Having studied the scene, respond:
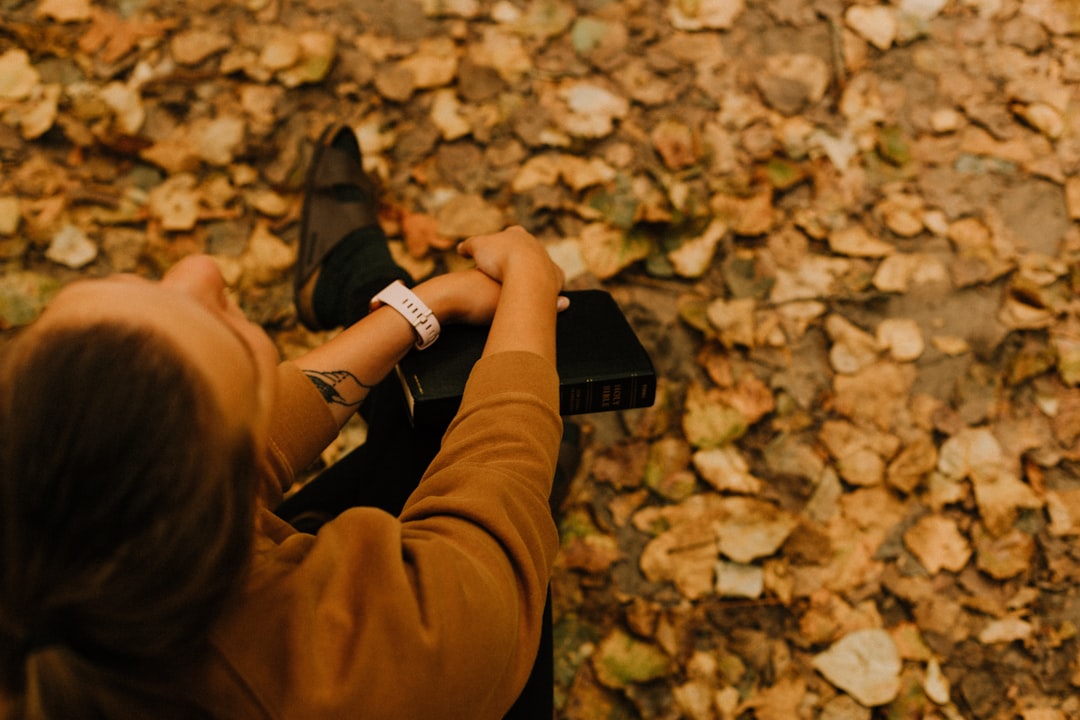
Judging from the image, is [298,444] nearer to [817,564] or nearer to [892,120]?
[817,564]

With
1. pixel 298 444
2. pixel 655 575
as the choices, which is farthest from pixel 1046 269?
pixel 298 444

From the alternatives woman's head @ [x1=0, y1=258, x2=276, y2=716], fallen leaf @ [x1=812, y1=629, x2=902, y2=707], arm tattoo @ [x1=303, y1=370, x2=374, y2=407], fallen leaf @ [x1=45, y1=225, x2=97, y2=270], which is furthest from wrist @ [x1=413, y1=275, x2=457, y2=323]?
fallen leaf @ [x1=45, y1=225, x2=97, y2=270]

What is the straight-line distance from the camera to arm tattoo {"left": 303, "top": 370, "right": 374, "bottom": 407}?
49.2 inches

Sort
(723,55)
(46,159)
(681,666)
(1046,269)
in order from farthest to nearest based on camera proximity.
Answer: (723,55) < (46,159) < (1046,269) < (681,666)

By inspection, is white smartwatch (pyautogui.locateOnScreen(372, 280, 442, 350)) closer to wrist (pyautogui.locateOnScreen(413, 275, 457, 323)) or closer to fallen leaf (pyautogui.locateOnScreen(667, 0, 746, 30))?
wrist (pyautogui.locateOnScreen(413, 275, 457, 323))

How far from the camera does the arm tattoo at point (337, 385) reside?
1249 millimetres

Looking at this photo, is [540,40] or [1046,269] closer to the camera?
[1046,269]

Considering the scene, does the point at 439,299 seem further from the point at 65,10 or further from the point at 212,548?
the point at 65,10

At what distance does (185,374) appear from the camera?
66 centimetres

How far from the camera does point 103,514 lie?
0.60 metres

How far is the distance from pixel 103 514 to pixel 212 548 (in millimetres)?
94

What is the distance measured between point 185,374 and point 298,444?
54cm

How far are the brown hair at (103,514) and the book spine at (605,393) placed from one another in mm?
663

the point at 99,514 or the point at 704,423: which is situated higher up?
the point at 99,514
